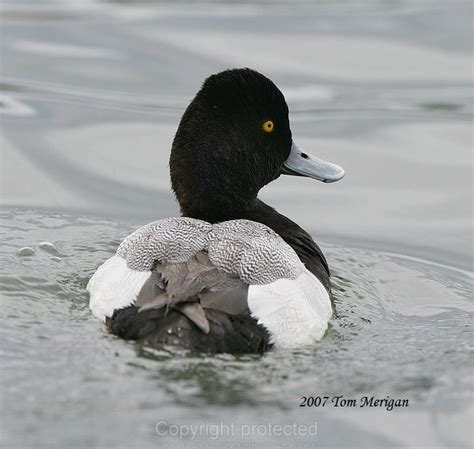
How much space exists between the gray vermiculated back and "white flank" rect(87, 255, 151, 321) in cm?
5

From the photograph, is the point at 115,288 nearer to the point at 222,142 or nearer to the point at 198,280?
the point at 198,280

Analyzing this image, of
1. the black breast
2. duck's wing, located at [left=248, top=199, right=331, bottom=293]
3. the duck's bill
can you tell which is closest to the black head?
duck's wing, located at [left=248, top=199, right=331, bottom=293]

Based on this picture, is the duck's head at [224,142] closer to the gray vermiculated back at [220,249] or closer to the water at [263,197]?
the gray vermiculated back at [220,249]

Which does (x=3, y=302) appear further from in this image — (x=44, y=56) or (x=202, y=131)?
(x=44, y=56)

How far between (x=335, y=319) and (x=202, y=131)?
1114 mm

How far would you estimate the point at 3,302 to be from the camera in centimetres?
543

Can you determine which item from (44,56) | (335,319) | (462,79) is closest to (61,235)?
(335,319)

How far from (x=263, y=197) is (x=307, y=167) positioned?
1719 millimetres

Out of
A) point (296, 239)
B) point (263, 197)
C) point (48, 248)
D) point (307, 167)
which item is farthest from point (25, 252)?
point (263, 197)

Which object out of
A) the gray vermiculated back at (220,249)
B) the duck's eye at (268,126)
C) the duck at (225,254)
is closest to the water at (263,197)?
the duck at (225,254)

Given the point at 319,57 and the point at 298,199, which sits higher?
the point at 319,57

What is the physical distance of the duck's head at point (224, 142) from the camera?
579cm

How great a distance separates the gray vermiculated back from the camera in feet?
16.5

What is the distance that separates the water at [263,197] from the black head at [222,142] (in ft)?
2.41
